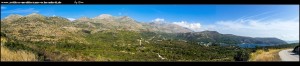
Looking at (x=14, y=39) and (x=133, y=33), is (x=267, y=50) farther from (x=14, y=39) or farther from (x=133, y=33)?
(x=14, y=39)

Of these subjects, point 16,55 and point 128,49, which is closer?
point 16,55

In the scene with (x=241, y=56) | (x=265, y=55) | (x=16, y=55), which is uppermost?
(x=265, y=55)

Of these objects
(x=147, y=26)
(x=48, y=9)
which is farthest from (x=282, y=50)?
(x=48, y=9)

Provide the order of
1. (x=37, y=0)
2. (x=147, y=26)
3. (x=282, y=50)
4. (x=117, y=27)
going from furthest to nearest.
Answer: (x=117, y=27)
(x=147, y=26)
(x=282, y=50)
(x=37, y=0)

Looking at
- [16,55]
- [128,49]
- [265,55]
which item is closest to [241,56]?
[265,55]

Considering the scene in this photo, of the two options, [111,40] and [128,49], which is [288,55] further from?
[111,40]

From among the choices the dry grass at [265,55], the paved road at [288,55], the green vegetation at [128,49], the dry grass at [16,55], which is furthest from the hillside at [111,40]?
the paved road at [288,55]
